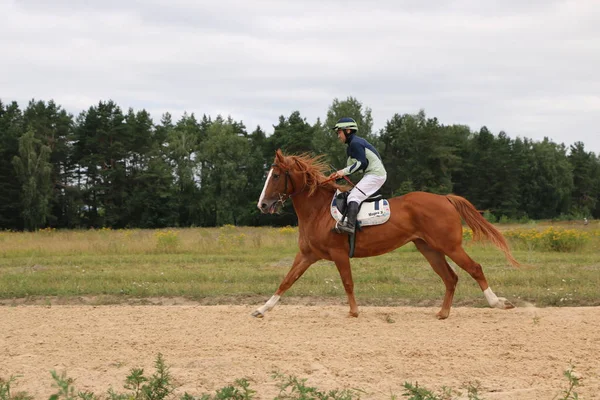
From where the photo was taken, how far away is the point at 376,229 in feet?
31.5

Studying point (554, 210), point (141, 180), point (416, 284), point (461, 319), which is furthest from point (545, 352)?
point (554, 210)

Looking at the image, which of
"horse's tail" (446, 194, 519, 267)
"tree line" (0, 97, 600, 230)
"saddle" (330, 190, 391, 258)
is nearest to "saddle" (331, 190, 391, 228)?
"saddle" (330, 190, 391, 258)

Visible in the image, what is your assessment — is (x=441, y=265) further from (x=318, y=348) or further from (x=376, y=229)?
(x=318, y=348)

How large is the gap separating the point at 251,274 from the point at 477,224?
21.9 ft

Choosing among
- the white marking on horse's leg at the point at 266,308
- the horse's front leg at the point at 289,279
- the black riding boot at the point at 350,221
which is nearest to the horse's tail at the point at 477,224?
the black riding boot at the point at 350,221

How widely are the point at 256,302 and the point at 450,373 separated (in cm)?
577

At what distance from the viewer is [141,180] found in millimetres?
57156

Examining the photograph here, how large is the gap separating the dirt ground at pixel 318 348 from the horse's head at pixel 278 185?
1.74m

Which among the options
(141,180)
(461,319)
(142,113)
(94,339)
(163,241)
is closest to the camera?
(94,339)

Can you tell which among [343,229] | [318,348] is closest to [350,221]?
[343,229]

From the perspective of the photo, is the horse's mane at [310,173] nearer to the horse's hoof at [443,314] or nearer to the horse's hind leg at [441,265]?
the horse's hind leg at [441,265]

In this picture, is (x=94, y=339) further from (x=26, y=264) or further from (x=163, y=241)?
(x=163, y=241)

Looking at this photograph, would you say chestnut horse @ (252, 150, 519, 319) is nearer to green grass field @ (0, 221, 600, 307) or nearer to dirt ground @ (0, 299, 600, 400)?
dirt ground @ (0, 299, 600, 400)

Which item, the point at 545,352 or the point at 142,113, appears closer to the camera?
the point at 545,352
